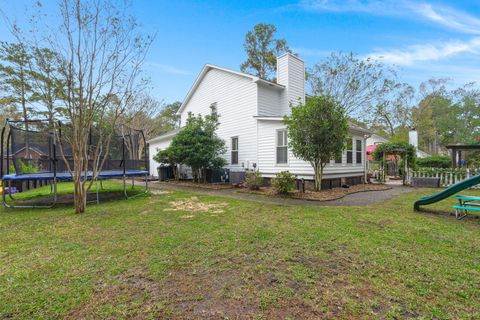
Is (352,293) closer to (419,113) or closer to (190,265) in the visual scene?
(190,265)

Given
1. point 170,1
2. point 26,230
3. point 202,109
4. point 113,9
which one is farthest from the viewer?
point 202,109

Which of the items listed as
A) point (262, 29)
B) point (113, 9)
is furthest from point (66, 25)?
point (262, 29)

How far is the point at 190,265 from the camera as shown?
3156mm

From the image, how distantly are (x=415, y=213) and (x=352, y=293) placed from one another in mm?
4915

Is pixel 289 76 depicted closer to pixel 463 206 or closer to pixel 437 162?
pixel 463 206

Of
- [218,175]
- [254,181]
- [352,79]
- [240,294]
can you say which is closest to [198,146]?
[218,175]

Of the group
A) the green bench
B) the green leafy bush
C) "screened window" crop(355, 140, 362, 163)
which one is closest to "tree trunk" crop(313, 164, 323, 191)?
the green bench

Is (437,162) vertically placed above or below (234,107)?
below

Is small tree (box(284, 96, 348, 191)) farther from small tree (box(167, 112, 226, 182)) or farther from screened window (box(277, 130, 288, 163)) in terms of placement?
small tree (box(167, 112, 226, 182))

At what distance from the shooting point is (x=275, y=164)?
11648mm

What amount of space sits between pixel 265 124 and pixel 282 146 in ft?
4.97

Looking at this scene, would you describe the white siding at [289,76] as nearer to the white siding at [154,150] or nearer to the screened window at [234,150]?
the screened window at [234,150]

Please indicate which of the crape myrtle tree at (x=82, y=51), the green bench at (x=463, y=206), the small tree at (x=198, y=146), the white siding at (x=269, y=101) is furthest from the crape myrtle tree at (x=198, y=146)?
the green bench at (x=463, y=206)

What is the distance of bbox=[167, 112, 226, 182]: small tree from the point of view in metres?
12.3
